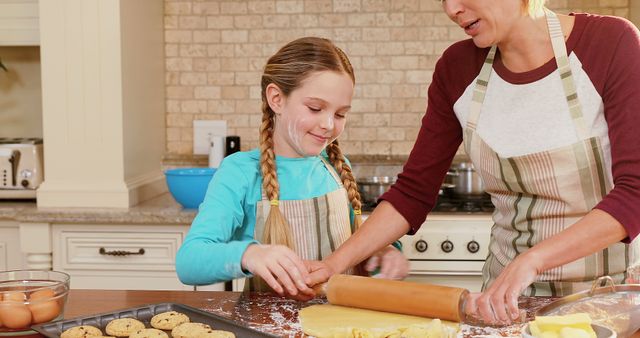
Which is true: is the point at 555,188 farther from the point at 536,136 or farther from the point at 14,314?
the point at 14,314

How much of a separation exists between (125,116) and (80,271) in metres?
0.65

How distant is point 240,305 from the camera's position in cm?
173

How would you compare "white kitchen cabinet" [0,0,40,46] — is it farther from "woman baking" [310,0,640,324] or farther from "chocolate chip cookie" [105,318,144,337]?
"chocolate chip cookie" [105,318,144,337]

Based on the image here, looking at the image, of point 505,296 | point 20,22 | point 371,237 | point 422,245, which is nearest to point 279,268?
point 371,237

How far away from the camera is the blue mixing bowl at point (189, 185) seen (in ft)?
10.6

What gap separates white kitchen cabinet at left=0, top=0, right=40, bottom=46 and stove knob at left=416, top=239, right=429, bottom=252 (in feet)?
5.87

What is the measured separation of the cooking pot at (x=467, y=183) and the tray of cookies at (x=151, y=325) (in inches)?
79.6

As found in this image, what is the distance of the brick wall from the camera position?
12.6 feet

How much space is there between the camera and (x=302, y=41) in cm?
200

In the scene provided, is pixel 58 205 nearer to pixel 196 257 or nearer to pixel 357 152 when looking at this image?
pixel 357 152

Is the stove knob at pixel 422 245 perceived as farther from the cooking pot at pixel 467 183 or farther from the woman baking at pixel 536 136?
the woman baking at pixel 536 136

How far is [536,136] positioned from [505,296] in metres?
0.51

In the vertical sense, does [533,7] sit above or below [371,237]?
above

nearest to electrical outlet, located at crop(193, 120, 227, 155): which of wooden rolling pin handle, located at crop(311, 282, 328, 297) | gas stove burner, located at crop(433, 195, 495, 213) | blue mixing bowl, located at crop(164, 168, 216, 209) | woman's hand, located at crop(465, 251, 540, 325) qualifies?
blue mixing bowl, located at crop(164, 168, 216, 209)
